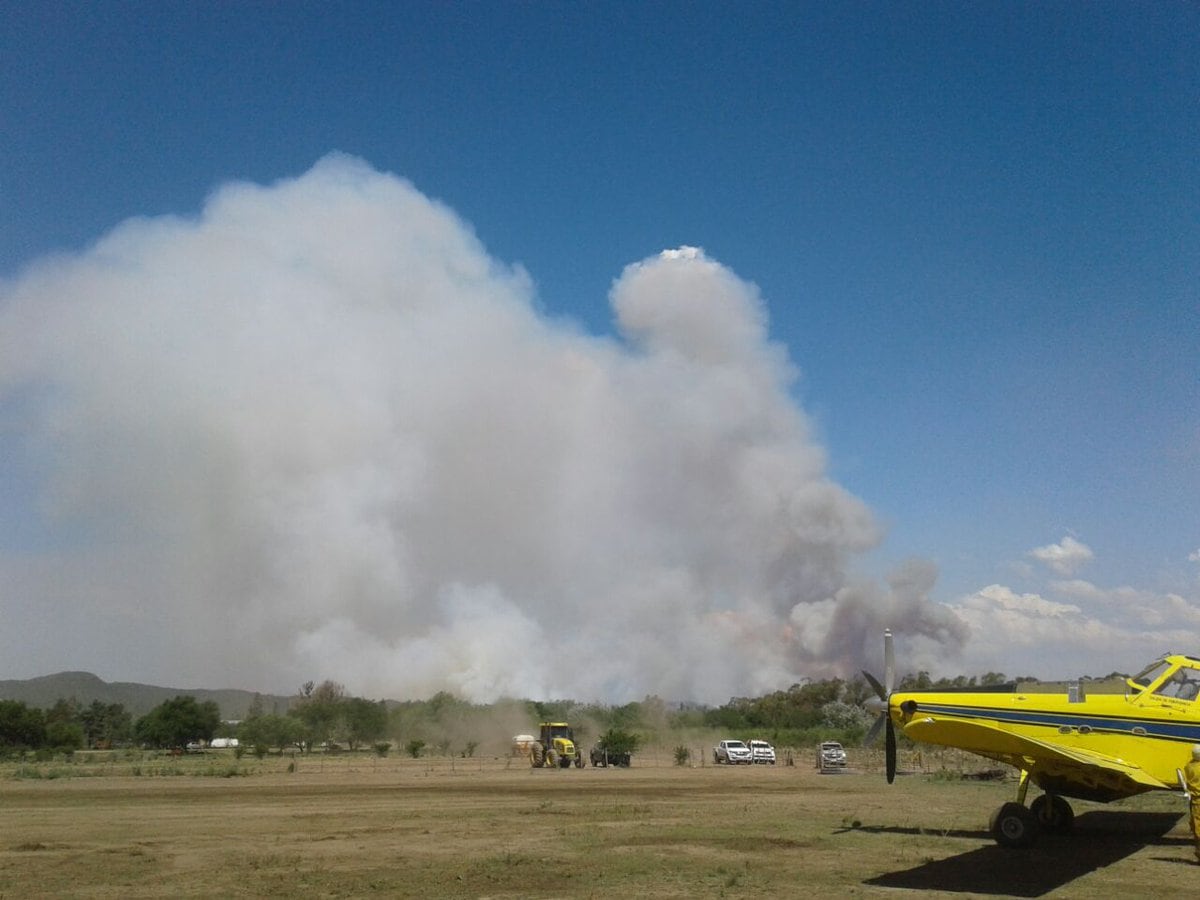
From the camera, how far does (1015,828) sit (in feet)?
57.5

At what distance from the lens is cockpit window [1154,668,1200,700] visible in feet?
60.4

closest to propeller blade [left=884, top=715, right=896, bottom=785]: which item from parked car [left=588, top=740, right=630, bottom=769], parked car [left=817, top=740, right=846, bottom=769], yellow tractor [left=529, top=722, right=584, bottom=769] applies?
parked car [left=817, top=740, right=846, bottom=769]

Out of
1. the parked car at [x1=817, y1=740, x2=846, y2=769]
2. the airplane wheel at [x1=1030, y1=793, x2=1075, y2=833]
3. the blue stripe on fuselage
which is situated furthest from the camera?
the parked car at [x1=817, y1=740, x2=846, y2=769]

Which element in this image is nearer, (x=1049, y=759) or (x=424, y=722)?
(x=1049, y=759)

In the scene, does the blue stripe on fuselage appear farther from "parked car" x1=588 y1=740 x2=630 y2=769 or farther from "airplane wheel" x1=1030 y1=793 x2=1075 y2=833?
"parked car" x1=588 y1=740 x2=630 y2=769

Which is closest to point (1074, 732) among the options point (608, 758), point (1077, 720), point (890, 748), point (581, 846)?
point (1077, 720)

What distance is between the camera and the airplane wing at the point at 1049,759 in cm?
1567

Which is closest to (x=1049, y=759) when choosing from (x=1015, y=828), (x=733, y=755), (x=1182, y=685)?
(x=1015, y=828)

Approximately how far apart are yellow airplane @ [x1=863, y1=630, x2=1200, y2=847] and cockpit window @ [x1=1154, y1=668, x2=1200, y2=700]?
0.02 m

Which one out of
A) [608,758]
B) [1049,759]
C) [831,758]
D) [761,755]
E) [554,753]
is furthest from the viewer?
[761,755]

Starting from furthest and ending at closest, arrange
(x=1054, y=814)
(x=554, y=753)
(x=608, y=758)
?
(x=608, y=758), (x=554, y=753), (x=1054, y=814)

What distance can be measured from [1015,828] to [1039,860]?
42.8 inches

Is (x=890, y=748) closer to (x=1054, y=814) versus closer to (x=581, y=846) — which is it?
(x=1054, y=814)

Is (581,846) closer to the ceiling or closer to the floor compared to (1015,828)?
closer to the floor
